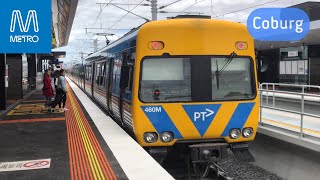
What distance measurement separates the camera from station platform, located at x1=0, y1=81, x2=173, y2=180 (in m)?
5.65

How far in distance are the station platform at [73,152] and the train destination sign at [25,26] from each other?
175 cm

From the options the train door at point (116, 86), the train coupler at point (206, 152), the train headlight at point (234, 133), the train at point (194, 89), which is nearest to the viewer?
A: the train coupler at point (206, 152)

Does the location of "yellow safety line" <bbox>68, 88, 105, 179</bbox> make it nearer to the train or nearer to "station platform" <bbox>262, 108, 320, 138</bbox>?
the train

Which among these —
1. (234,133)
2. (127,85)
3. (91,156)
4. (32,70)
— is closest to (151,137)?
(91,156)

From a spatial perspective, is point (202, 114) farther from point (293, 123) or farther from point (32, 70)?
point (32, 70)

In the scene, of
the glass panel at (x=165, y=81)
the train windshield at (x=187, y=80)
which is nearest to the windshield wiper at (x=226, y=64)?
the train windshield at (x=187, y=80)

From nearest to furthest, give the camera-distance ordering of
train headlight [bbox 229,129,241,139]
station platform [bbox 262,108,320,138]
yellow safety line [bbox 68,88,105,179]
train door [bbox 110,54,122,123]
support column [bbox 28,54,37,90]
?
yellow safety line [bbox 68,88,105,179] → train headlight [bbox 229,129,241,139] → train door [bbox 110,54,122,123] → station platform [bbox 262,108,320,138] → support column [bbox 28,54,37,90]

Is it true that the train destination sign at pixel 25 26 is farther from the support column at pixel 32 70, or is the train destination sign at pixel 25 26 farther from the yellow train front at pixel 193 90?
the support column at pixel 32 70

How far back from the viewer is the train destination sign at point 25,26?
6.62 meters

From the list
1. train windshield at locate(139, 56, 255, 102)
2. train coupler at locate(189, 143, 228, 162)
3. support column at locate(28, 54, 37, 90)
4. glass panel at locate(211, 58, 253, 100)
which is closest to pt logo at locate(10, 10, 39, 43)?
train windshield at locate(139, 56, 255, 102)

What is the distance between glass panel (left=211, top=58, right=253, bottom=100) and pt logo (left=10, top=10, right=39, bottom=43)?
9.87ft

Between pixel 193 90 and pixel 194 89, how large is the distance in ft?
0.08

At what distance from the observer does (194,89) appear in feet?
23.3

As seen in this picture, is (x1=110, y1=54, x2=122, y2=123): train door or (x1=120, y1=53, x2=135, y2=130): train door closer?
(x1=120, y1=53, x2=135, y2=130): train door
